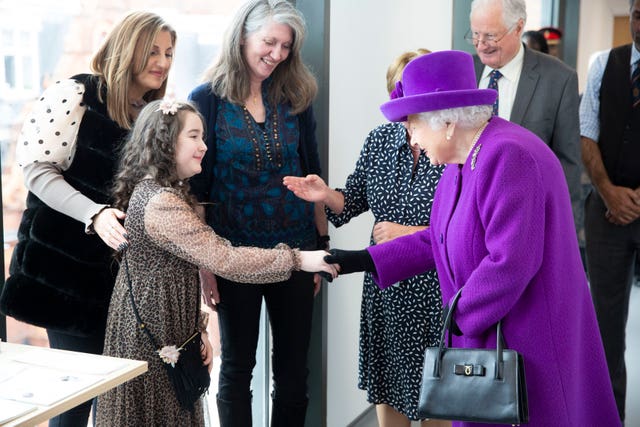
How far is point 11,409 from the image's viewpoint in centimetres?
147

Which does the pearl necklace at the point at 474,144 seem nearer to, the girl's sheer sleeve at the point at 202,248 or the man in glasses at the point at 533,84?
the girl's sheer sleeve at the point at 202,248

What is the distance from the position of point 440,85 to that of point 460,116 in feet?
0.30

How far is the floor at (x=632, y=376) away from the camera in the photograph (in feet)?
12.2

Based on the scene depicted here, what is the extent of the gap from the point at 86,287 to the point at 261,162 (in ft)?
2.23

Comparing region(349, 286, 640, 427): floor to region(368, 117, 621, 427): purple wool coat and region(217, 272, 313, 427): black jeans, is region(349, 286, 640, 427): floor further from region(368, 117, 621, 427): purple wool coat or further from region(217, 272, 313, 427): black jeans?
region(368, 117, 621, 427): purple wool coat

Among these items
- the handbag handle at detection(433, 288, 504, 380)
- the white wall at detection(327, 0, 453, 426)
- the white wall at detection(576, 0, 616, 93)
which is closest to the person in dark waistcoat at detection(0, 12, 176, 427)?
the handbag handle at detection(433, 288, 504, 380)

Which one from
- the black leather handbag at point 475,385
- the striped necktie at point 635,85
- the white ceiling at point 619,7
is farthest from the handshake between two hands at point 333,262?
the white ceiling at point 619,7

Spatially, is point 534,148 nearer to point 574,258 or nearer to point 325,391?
point 574,258

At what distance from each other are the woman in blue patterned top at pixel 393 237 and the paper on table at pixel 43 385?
1.02m

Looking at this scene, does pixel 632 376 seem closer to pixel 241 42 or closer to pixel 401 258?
pixel 401 258

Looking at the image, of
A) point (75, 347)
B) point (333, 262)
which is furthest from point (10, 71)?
point (333, 262)

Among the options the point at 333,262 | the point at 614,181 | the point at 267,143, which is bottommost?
the point at 333,262

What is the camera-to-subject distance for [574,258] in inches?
72.8

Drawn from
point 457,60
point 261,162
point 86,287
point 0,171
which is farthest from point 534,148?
point 0,171
